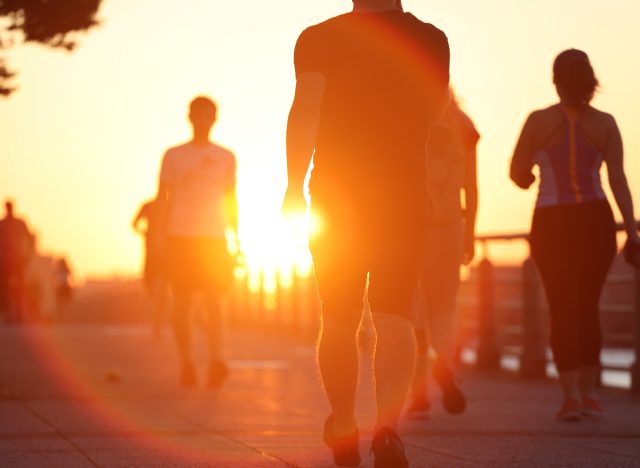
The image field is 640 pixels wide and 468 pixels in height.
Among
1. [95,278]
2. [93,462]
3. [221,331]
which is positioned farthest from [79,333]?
[95,278]

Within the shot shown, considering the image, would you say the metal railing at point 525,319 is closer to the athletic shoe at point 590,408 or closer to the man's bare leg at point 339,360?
the athletic shoe at point 590,408

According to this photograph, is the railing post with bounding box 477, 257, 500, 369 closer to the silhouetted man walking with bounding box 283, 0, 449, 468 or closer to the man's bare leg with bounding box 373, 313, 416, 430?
the silhouetted man walking with bounding box 283, 0, 449, 468

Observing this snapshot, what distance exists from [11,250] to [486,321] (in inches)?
277

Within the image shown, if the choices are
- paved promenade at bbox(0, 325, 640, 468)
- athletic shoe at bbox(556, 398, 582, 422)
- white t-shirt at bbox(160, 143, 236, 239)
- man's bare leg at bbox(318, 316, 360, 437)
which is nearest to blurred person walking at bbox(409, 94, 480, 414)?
paved promenade at bbox(0, 325, 640, 468)

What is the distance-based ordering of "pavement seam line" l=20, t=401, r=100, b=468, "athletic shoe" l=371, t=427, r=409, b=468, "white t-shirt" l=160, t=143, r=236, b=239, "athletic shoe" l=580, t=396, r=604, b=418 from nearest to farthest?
"athletic shoe" l=371, t=427, r=409, b=468 < "pavement seam line" l=20, t=401, r=100, b=468 < "athletic shoe" l=580, t=396, r=604, b=418 < "white t-shirt" l=160, t=143, r=236, b=239

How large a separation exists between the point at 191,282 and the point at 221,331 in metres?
0.56

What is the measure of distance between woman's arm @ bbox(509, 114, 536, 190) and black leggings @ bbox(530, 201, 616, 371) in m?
0.18

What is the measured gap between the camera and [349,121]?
5.77 m

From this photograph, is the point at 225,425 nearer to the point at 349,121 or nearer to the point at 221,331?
the point at 349,121

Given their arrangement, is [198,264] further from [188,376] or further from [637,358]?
[637,358]

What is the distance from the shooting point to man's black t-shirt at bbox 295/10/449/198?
18.8ft

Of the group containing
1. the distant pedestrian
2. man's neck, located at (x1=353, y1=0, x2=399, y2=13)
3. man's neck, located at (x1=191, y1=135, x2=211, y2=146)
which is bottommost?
the distant pedestrian

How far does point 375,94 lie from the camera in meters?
5.76

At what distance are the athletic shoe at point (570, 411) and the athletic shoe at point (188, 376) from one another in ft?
12.1
